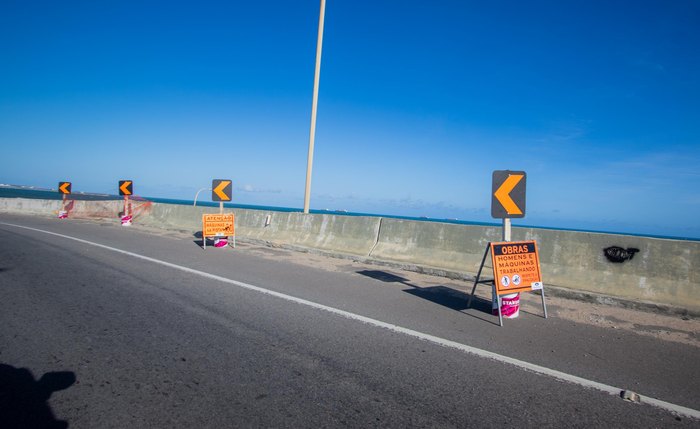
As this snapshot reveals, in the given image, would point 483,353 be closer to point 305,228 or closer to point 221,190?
point 305,228

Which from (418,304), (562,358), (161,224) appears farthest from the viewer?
(161,224)

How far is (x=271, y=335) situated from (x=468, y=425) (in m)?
2.32

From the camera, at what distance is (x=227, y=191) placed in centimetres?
1285

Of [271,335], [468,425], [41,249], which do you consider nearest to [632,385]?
[468,425]

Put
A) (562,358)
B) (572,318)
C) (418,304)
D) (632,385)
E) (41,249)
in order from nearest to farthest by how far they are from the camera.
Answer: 1. (632,385)
2. (562,358)
3. (572,318)
4. (418,304)
5. (41,249)

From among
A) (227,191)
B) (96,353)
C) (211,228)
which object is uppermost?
(227,191)

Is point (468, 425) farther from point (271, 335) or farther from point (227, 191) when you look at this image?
point (227, 191)

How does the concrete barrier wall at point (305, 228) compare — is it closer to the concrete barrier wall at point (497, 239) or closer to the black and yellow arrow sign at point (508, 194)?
the concrete barrier wall at point (497, 239)

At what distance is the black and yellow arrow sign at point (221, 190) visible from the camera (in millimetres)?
12812

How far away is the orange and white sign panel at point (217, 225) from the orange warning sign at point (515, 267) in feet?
29.7

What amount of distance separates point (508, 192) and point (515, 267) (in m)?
1.20

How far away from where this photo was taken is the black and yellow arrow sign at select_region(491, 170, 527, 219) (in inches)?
234

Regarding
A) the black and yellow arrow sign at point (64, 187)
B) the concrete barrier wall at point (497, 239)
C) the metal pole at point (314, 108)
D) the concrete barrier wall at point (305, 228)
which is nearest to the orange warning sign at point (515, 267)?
the concrete barrier wall at point (497, 239)

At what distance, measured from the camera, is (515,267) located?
580 cm
